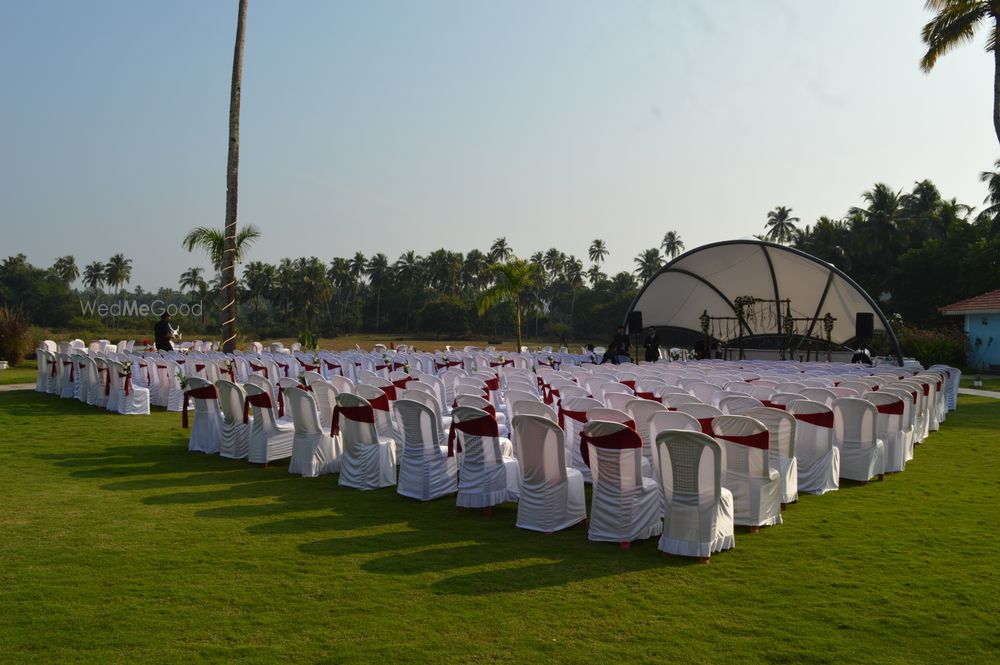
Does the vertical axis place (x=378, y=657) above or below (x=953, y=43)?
below

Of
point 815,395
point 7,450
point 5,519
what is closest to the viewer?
point 5,519

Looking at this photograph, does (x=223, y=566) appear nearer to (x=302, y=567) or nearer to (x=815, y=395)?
(x=302, y=567)

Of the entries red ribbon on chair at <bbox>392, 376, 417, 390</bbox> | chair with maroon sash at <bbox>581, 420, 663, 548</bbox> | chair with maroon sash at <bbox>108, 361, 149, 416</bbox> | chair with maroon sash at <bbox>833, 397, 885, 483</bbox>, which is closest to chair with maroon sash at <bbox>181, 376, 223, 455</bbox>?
red ribbon on chair at <bbox>392, 376, 417, 390</bbox>

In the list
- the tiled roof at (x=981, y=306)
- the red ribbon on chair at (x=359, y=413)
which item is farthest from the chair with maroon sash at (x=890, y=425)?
the tiled roof at (x=981, y=306)

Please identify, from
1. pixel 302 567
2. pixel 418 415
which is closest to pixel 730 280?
pixel 418 415

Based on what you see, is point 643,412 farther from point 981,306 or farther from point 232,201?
point 981,306

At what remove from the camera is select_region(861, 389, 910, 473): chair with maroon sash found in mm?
8219

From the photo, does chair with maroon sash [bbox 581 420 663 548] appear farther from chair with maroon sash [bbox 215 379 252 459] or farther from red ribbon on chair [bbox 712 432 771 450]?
chair with maroon sash [bbox 215 379 252 459]

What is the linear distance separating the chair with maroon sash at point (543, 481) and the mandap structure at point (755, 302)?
62.8 feet

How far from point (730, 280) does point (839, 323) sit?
3.94m

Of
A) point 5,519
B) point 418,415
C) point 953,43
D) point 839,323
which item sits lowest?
point 5,519

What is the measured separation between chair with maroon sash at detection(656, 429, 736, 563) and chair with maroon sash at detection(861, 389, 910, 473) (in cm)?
410

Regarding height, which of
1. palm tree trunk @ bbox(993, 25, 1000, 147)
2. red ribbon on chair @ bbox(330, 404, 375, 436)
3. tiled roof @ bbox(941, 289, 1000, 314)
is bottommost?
red ribbon on chair @ bbox(330, 404, 375, 436)

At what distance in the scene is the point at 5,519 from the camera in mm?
5852
